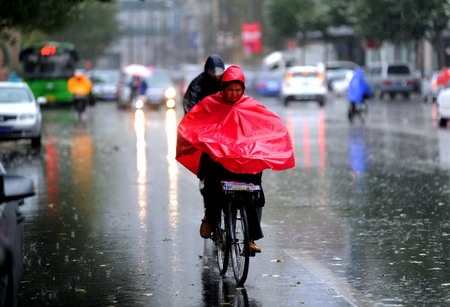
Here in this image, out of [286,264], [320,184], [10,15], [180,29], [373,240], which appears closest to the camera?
[286,264]

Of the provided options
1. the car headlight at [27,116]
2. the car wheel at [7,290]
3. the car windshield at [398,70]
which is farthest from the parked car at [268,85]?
the car wheel at [7,290]

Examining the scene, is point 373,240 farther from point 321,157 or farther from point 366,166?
point 321,157

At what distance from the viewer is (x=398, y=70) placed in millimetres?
58562

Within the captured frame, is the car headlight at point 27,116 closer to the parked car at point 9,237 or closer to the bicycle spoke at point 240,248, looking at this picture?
the bicycle spoke at point 240,248

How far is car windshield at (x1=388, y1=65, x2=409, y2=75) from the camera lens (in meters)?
58.4

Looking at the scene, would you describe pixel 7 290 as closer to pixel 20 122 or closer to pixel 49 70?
pixel 20 122

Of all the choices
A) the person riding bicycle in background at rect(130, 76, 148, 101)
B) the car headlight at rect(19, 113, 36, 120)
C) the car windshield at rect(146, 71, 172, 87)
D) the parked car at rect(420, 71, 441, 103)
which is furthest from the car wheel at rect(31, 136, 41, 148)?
the parked car at rect(420, 71, 441, 103)

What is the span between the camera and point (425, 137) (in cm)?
2650

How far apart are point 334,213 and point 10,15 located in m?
17.7

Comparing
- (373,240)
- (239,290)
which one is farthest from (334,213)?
(239,290)

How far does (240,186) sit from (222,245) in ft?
2.06

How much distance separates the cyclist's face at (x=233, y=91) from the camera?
852 cm

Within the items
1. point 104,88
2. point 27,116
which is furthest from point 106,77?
point 27,116

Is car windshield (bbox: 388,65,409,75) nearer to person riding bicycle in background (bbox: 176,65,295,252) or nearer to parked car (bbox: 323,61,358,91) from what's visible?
parked car (bbox: 323,61,358,91)
